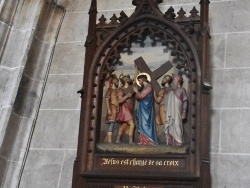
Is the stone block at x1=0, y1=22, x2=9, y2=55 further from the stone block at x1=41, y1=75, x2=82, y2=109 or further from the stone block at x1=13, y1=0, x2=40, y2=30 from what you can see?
the stone block at x1=41, y1=75, x2=82, y2=109

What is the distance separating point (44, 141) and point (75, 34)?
30.2 inches

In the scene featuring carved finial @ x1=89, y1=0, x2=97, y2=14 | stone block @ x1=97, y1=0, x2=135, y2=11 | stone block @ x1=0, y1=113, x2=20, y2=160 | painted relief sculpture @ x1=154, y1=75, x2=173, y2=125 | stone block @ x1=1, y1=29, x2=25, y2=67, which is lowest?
stone block @ x1=0, y1=113, x2=20, y2=160

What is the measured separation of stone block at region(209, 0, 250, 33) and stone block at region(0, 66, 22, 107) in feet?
4.10

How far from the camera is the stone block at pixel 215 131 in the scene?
282 centimetres

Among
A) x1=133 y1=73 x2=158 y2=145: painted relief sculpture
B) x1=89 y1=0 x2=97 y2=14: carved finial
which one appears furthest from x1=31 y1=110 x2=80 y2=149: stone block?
x1=89 y1=0 x2=97 y2=14: carved finial

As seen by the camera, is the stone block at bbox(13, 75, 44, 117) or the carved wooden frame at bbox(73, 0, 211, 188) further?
the stone block at bbox(13, 75, 44, 117)

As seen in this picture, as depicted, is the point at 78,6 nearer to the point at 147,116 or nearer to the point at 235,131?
the point at 147,116

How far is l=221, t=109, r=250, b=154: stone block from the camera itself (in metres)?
2.78

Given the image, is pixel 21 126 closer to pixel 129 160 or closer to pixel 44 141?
pixel 44 141

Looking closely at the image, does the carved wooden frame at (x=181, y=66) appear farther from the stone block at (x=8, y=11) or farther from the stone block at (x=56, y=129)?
the stone block at (x=8, y=11)

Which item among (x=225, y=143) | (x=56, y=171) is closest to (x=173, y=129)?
(x=225, y=143)

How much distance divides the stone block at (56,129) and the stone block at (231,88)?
0.86 meters

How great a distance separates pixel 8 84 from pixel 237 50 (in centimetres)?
141

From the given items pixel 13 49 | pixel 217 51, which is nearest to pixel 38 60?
pixel 13 49
